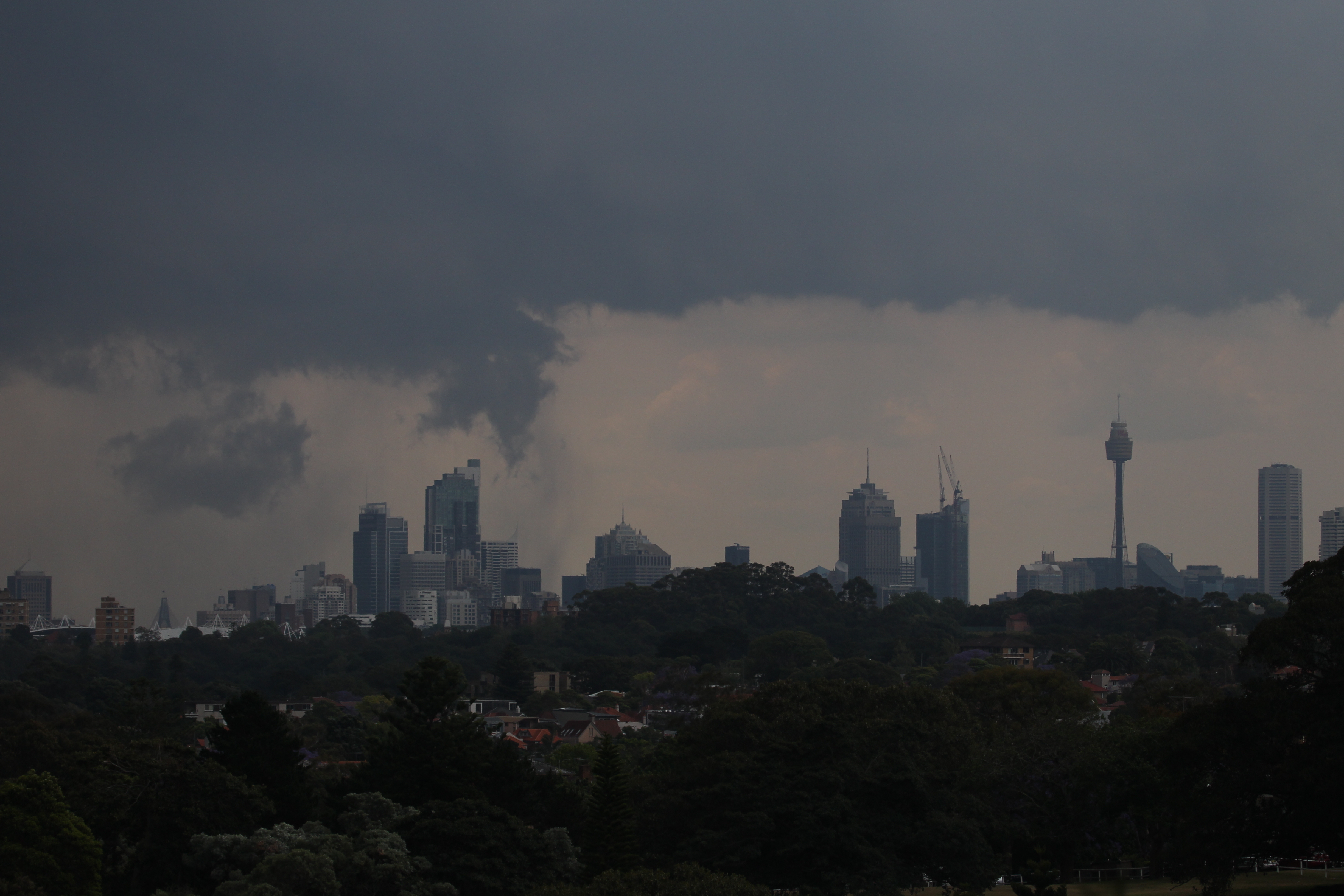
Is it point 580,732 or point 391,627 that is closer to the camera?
point 580,732

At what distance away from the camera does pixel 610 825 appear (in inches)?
1224

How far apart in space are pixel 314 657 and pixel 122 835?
110106 millimetres

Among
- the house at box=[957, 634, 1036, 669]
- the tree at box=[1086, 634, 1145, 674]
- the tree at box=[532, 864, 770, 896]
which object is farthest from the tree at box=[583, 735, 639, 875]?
the house at box=[957, 634, 1036, 669]

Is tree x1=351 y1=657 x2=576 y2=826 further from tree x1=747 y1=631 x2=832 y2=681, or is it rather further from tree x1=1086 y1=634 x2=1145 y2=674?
tree x1=1086 y1=634 x2=1145 y2=674

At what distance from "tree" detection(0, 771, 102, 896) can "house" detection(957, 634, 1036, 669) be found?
8749cm

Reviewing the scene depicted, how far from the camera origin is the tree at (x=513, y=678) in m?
98.0

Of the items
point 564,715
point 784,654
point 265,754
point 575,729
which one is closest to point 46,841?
point 265,754

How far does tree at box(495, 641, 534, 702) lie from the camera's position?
322 feet

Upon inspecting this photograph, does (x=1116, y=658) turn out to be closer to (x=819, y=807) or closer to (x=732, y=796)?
(x=732, y=796)

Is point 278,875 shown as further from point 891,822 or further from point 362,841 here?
point 891,822

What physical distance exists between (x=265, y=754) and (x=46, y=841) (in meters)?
6.59

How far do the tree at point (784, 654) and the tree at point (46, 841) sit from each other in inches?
3055

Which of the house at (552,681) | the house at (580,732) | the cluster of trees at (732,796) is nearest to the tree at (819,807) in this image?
the cluster of trees at (732,796)

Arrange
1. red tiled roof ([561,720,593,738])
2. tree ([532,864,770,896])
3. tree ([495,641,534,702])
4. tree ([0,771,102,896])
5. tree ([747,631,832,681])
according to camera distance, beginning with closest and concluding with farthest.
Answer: tree ([532,864,770,896]), tree ([0,771,102,896]), red tiled roof ([561,720,593,738]), tree ([495,641,534,702]), tree ([747,631,832,681])
